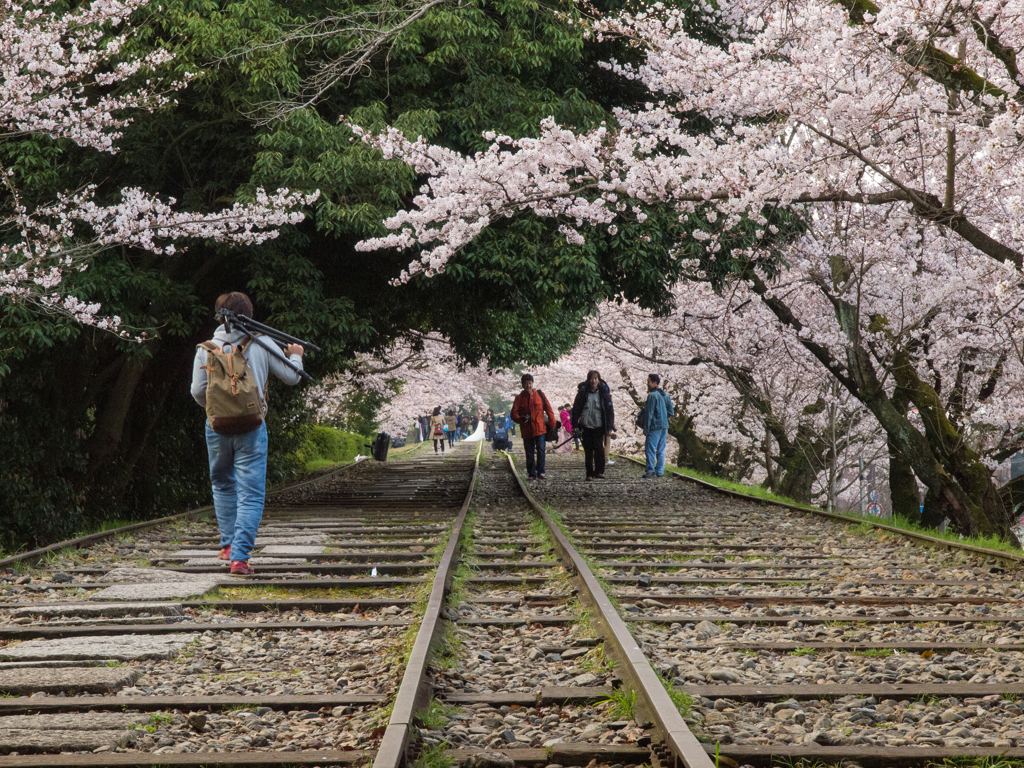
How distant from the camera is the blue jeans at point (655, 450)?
18.7 meters

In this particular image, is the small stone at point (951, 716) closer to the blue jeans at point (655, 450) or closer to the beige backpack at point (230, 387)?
the beige backpack at point (230, 387)

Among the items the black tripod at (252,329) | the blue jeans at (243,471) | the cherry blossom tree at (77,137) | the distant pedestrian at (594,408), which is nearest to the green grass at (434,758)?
the black tripod at (252,329)

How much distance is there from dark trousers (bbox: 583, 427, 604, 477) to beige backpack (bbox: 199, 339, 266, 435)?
34.5 ft

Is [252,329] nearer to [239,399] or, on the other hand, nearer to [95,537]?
[239,399]

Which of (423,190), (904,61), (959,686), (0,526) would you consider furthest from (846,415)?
(959,686)

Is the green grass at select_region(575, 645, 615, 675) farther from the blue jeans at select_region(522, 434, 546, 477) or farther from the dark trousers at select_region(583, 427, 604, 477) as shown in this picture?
the blue jeans at select_region(522, 434, 546, 477)

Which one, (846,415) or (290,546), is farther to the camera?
(846,415)

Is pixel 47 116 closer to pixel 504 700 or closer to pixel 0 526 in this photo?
pixel 0 526

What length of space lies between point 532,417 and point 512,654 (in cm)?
1249

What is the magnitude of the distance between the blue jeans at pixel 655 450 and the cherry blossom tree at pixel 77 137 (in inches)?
373

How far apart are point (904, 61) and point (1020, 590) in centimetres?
388

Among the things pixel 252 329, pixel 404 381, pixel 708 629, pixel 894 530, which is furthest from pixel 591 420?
pixel 404 381

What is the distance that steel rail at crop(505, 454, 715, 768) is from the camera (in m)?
3.15

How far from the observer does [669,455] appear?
37062mm
